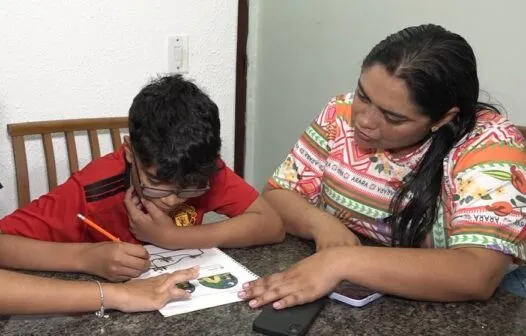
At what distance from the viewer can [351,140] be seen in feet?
4.32

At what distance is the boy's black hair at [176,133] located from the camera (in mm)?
1064

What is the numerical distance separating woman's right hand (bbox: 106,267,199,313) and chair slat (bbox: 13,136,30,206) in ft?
2.80

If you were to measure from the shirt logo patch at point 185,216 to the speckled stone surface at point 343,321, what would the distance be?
292 millimetres

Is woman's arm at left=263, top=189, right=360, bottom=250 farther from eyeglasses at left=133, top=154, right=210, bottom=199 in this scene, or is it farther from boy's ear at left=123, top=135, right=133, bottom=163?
boy's ear at left=123, top=135, right=133, bottom=163

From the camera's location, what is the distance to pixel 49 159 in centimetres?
169

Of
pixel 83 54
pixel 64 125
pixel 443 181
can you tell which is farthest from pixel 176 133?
pixel 83 54

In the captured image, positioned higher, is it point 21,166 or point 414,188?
point 414,188

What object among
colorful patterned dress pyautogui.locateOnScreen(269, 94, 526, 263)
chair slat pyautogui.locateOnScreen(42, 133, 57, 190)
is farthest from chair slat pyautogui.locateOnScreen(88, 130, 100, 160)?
colorful patterned dress pyautogui.locateOnScreen(269, 94, 526, 263)

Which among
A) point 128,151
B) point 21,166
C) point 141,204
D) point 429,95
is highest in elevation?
point 429,95

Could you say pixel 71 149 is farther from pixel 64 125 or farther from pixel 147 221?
pixel 147 221

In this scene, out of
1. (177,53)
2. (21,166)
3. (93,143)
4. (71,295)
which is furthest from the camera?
(177,53)

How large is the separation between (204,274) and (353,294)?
277mm

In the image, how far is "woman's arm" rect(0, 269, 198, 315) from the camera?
34.0 inches

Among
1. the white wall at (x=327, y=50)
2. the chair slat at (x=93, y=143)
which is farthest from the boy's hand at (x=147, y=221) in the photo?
the white wall at (x=327, y=50)
